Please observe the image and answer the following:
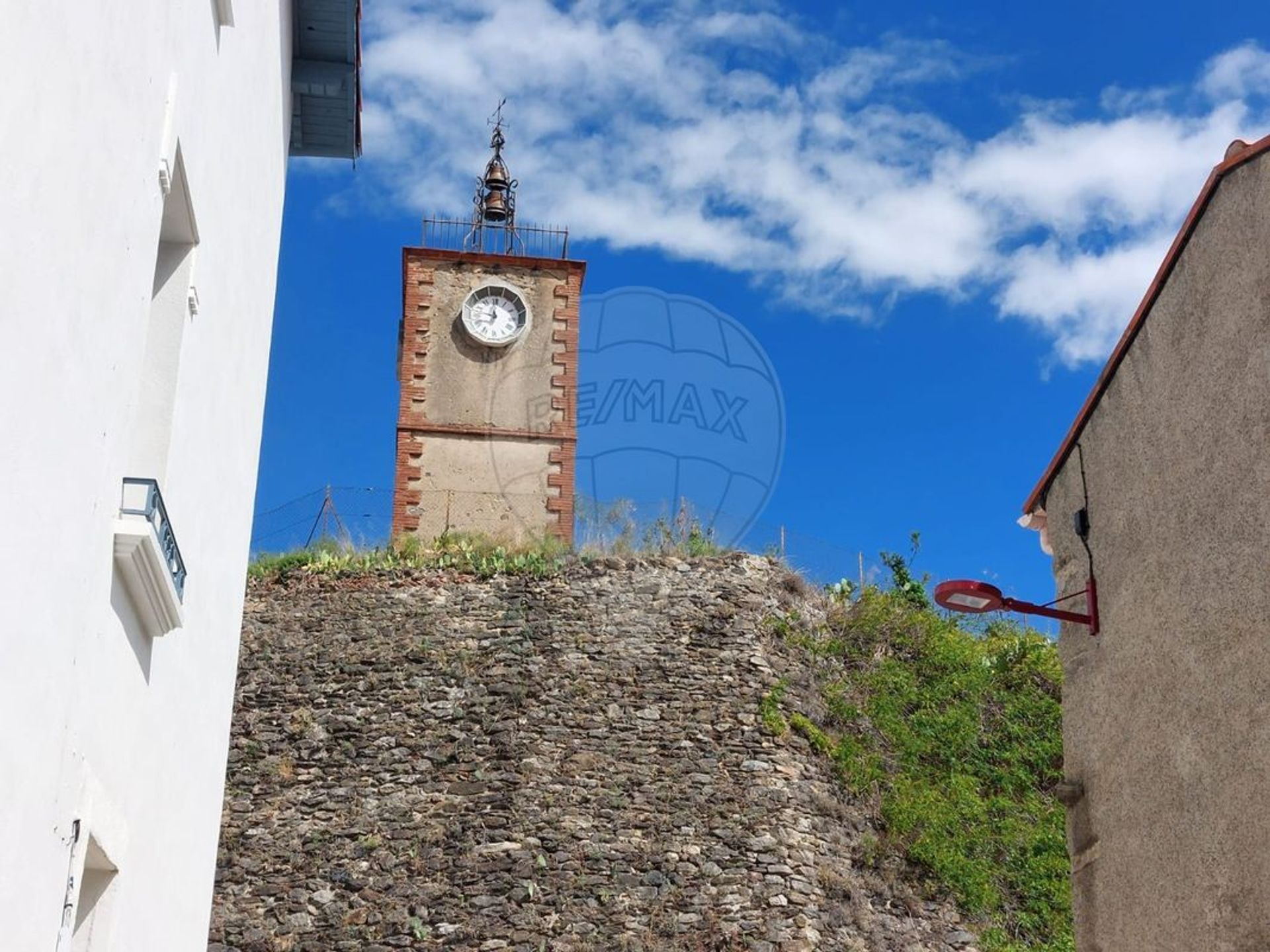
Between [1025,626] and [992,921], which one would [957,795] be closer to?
[992,921]

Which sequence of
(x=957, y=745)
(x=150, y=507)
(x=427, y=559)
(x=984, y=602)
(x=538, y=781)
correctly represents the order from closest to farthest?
(x=150, y=507) → (x=984, y=602) → (x=538, y=781) → (x=957, y=745) → (x=427, y=559)

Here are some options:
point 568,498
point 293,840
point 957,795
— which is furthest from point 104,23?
point 568,498

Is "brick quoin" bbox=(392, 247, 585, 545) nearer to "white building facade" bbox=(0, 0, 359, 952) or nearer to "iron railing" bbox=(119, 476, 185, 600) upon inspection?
"white building facade" bbox=(0, 0, 359, 952)

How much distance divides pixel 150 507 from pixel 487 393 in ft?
62.6

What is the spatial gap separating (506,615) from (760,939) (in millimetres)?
6216

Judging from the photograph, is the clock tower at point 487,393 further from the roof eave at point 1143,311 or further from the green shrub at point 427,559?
the roof eave at point 1143,311

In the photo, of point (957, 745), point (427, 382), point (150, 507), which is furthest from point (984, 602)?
point (427, 382)

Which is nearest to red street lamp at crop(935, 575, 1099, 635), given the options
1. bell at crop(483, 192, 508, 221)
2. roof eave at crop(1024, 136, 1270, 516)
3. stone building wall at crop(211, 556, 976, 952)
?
roof eave at crop(1024, 136, 1270, 516)

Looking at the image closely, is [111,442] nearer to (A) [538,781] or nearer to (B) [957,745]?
(A) [538,781]

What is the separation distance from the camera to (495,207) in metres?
26.1

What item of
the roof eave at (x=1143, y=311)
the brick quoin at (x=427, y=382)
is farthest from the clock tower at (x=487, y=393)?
the roof eave at (x=1143, y=311)

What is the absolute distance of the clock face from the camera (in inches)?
955

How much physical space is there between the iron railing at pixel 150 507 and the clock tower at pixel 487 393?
55.6 ft

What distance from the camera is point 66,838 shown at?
417 centimetres
